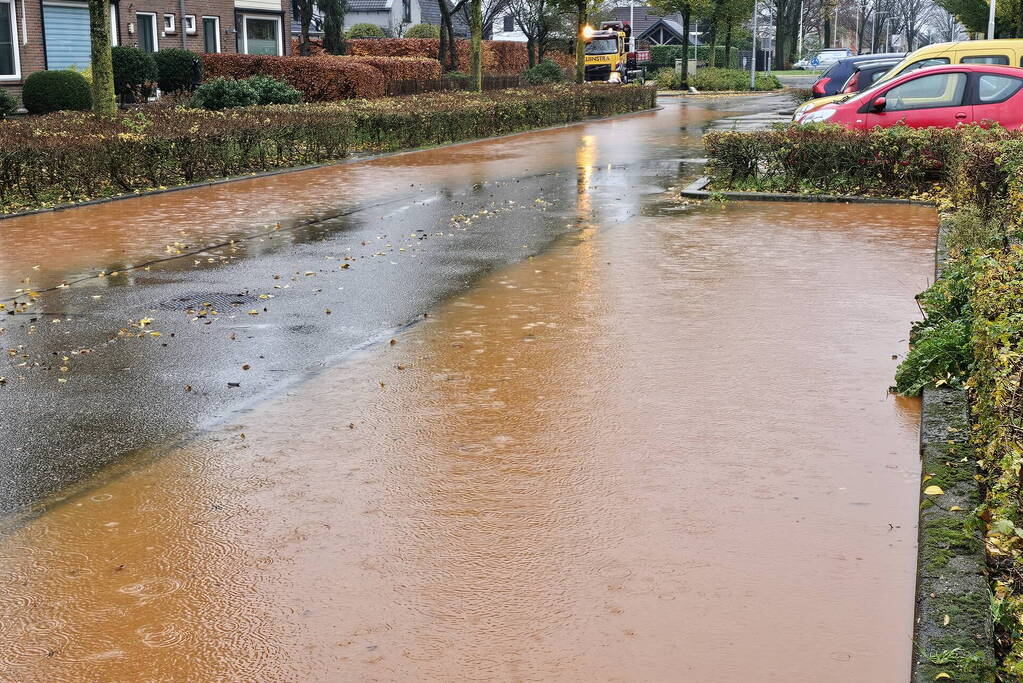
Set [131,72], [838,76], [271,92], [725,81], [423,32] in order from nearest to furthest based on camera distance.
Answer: [838,76], [271,92], [131,72], [725,81], [423,32]

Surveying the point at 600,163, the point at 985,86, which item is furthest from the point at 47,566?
the point at 600,163

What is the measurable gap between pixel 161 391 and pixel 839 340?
443cm

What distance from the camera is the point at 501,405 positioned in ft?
21.8

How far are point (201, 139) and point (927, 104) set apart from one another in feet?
34.7

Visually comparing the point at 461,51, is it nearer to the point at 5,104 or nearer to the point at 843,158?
the point at 5,104

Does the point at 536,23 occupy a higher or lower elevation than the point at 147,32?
higher

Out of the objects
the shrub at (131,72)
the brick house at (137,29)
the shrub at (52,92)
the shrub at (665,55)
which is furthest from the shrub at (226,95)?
the shrub at (665,55)

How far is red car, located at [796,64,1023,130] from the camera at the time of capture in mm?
16453

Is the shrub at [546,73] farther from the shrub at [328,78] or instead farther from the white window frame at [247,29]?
the shrub at [328,78]

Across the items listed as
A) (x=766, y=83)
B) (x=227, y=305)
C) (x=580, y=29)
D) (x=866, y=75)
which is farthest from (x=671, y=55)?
(x=227, y=305)

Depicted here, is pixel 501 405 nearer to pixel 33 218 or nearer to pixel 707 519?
pixel 707 519

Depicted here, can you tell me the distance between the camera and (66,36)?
32.5m

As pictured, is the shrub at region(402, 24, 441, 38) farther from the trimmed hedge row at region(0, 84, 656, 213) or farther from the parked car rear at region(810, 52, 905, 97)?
the parked car rear at region(810, 52, 905, 97)

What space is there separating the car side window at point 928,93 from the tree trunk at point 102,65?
12574mm
